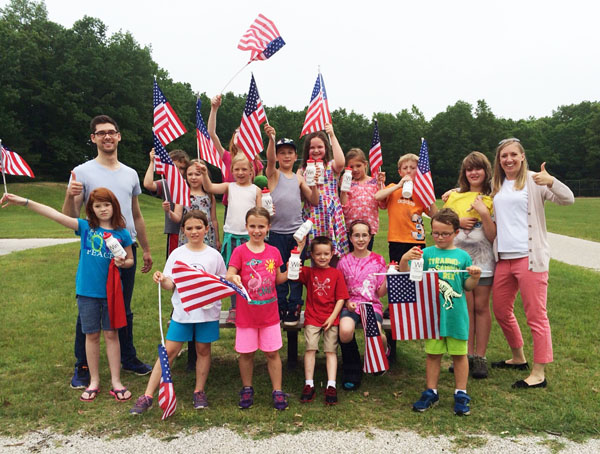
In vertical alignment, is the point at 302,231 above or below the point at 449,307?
above

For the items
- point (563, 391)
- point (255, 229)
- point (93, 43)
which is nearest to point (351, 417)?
point (255, 229)

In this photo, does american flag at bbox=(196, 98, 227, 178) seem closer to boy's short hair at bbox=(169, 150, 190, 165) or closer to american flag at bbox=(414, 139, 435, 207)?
boy's short hair at bbox=(169, 150, 190, 165)

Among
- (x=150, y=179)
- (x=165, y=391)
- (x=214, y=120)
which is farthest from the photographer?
(x=214, y=120)

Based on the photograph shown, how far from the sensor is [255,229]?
4273mm

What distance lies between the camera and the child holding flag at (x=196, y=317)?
417 centimetres

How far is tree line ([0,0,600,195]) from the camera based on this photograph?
1860 inches

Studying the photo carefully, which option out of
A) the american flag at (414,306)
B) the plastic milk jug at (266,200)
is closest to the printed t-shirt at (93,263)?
the plastic milk jug at (266,200)

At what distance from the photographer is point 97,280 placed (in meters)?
4.38

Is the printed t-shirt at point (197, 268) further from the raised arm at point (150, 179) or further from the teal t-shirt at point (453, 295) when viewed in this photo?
the teal t-shirt at point (453, 295)

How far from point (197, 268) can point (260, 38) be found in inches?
143

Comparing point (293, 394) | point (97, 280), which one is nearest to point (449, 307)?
point (293, 394)

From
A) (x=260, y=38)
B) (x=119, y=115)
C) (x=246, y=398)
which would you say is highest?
(x=119, y=115)

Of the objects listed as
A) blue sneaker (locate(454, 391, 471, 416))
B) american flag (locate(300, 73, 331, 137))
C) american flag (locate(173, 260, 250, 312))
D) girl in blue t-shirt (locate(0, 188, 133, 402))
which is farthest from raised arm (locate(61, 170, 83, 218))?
blue sneaker (locate(454, 391, 471, 416))

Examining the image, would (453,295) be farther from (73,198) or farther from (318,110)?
(73,198)
